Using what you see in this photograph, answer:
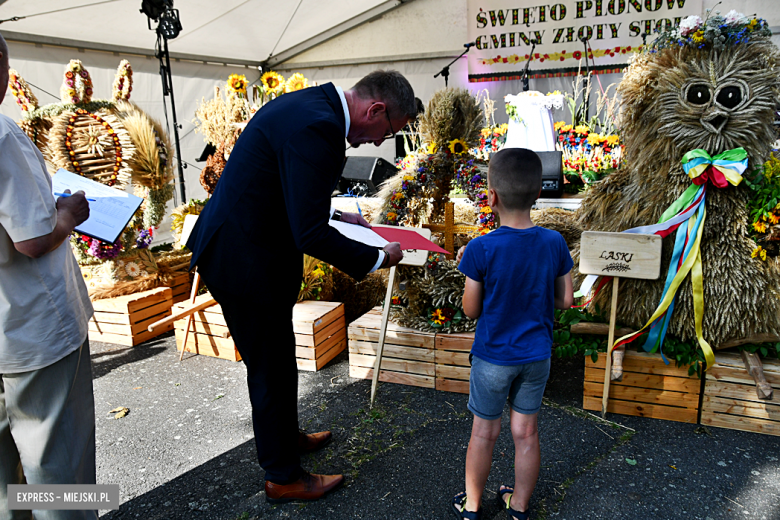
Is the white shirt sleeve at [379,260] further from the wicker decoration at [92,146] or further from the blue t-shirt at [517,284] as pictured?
the wicker decoration at [92,146]

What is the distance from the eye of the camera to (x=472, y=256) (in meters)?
1.66

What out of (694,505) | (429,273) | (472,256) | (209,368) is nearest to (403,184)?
(429,273)

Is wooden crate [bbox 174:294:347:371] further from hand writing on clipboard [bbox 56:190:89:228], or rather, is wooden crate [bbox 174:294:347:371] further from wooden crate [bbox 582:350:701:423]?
hand writing on clipboard [bbox 56:190:89:228]

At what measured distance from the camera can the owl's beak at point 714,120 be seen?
2.27 m

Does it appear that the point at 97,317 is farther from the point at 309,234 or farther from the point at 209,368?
the point at 309,234

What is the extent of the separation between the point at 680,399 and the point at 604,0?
8.23m

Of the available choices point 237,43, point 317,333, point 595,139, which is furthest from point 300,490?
point 237,43

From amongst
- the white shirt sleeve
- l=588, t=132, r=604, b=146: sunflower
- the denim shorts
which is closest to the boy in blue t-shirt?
the denim shorts

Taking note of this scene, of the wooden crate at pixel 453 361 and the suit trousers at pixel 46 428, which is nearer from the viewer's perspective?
the suit trousers at pixel 46 428

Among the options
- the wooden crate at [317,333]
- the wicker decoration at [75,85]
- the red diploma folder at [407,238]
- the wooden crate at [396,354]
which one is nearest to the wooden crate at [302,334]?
the wooden crate at [317,333]

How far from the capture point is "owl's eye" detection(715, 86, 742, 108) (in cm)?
225

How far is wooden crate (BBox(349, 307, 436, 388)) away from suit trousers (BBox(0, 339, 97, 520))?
1.74 meters

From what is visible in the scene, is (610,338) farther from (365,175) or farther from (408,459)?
(365,175)

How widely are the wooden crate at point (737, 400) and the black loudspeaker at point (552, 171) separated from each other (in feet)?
9.89
